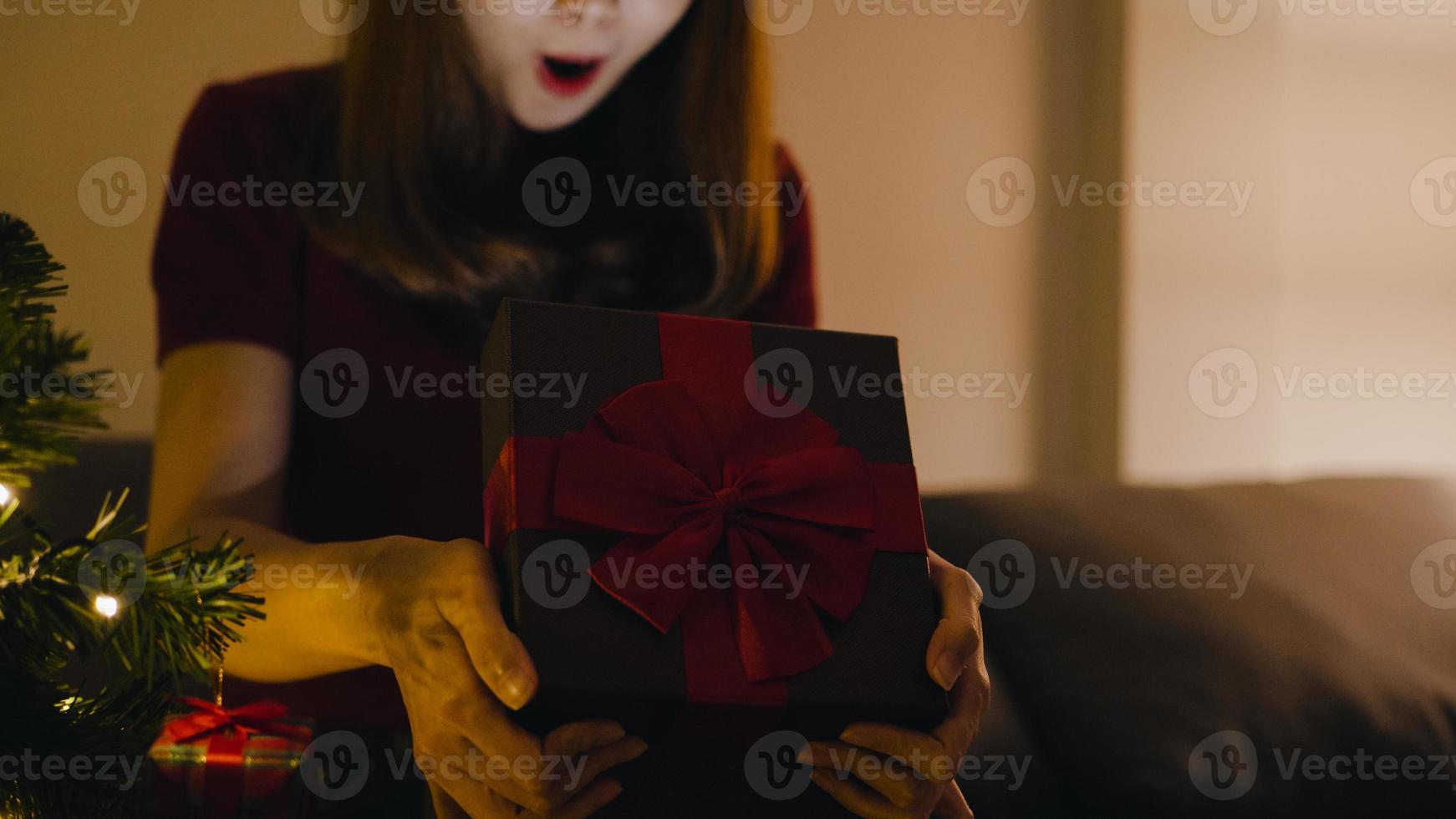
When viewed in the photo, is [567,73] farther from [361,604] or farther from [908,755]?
[908,755]

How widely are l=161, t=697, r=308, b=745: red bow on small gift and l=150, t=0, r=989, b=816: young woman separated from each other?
27 centimetres

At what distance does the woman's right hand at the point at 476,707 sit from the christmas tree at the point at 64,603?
10cm

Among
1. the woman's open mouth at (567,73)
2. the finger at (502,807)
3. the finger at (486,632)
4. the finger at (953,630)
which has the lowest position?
the finger at (502,807)

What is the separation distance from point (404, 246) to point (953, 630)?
788 mm

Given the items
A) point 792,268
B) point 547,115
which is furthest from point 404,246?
point 792,268

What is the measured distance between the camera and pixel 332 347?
4.06 ft

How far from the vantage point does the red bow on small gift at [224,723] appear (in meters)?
0.62

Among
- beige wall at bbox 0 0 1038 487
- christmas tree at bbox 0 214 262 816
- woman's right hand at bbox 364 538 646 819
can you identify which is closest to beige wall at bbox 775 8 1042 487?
beige wall at bbox 0 0 1038 487

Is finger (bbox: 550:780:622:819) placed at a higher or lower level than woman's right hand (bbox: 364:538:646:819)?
lower

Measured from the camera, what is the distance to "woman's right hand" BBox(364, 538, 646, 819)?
63 centimetres

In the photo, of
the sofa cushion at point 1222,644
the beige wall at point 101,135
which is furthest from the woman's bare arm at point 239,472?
the sofa cushion at point 1222,644

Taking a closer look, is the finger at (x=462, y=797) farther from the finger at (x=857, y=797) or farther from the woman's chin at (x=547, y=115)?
the woman's chin at (x=547, y=115)

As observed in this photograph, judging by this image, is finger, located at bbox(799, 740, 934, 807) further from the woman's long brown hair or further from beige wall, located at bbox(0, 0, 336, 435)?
beige wall, located at bbox(0, 0, 336, 435)

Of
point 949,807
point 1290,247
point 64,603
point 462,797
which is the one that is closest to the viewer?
point 64,603
